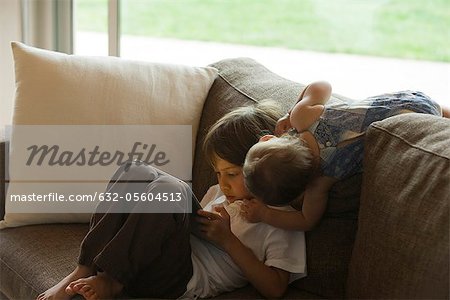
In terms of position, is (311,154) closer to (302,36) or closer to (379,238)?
(379,238)

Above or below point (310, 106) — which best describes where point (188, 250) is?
below

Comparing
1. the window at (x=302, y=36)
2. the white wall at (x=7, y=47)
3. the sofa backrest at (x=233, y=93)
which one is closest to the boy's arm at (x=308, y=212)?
A: the sofa backrest at (x=233, y=93)

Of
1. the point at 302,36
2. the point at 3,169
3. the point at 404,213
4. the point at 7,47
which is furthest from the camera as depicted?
the point at 7,47

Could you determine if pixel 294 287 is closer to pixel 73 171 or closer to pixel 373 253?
pixel 373 253

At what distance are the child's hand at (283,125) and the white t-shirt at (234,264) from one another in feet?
0.61

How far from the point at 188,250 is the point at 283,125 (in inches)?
14.8

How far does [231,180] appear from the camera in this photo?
1802 millimetres

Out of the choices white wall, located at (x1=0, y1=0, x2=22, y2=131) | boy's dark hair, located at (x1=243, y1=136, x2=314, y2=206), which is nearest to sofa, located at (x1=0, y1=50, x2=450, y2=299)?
boy's dark hair, located at (x1=243, y1=136, x2=314, y2=206)

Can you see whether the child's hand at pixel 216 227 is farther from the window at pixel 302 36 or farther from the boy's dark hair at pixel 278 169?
the window at pixel 302 36

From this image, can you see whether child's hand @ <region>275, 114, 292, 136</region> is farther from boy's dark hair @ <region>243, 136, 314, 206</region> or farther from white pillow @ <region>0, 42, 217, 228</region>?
white pillow @ <region>0, 42, 217, 228</region>

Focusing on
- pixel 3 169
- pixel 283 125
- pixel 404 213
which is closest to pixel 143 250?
pixel 283 125

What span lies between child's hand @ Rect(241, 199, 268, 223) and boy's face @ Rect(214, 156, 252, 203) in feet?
0.12

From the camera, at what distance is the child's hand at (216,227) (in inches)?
67.3

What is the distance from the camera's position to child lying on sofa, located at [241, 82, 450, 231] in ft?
5.30
